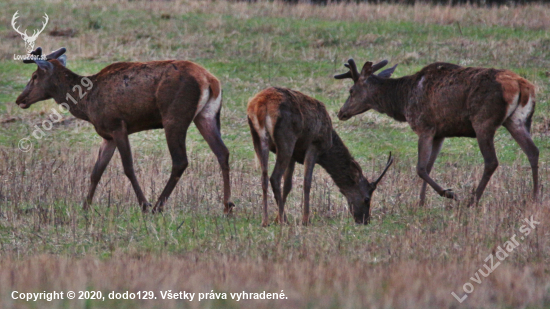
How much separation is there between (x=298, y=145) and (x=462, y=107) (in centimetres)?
223

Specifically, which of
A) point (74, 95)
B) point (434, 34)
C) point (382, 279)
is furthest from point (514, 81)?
point (434, 34)

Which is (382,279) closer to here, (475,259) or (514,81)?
(475,259)

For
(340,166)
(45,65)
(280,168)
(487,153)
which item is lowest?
(340,166)

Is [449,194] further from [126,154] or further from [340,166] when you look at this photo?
[126,154]

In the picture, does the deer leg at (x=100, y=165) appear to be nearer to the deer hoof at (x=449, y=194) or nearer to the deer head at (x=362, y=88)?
the deer head at (x=362, y=88)

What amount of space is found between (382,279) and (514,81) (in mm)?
4469

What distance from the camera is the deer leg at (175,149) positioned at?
9.18 meters

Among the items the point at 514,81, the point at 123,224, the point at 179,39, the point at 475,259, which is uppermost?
the point at 514,81

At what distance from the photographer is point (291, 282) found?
566cm

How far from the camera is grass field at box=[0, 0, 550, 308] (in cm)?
562

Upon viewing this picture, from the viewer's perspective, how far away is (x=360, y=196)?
930 centimetres

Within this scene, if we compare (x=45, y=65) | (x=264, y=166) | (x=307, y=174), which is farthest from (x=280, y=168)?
(x=45, y=65)

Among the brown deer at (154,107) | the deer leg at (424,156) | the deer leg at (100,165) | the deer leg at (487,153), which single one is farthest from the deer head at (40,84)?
the deer leg at (487,153)

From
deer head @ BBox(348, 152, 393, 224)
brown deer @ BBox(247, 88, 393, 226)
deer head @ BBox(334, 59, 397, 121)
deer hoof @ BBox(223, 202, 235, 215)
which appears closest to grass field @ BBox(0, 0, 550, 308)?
deer hoof @ BBox(223, 202, 235, 215)
